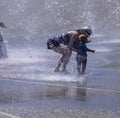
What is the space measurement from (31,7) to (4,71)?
32.5 meters

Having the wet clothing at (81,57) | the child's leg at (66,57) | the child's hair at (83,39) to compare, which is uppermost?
the child's hair at (83,39)

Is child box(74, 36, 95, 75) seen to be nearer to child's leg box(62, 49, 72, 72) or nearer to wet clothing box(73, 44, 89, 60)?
wet clothing box(73, 44, 89, 60)

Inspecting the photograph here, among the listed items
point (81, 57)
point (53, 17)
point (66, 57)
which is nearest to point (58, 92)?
point (81, 57)

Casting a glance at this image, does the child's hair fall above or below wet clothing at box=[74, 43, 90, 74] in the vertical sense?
above

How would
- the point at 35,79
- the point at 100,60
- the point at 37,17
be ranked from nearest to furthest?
the point at 35,79
the point at 100,60
the point at 37,17

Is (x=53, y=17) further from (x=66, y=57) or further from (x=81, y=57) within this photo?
(x=81, y=57)

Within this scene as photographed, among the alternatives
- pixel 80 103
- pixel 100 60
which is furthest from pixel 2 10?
pixel 80 103

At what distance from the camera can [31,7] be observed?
49.0 m

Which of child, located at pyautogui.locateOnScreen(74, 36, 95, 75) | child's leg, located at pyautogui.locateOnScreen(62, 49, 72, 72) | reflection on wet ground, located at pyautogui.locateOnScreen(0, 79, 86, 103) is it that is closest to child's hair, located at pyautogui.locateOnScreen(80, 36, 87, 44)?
child, located at pyautogui.locateOnScreen(74, 36, 95, 75)

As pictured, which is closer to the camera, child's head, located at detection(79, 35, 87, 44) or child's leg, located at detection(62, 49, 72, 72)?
child's head, located at detection(79, 35, 87, 44)

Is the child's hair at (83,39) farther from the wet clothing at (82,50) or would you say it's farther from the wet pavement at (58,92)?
the wet pavement at (58,92)

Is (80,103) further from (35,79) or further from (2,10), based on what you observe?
(2,10)

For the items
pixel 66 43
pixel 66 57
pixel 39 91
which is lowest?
pixel 66 57

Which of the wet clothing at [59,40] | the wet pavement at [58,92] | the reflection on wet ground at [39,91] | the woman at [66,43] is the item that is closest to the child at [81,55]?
the woman at [66,43]
